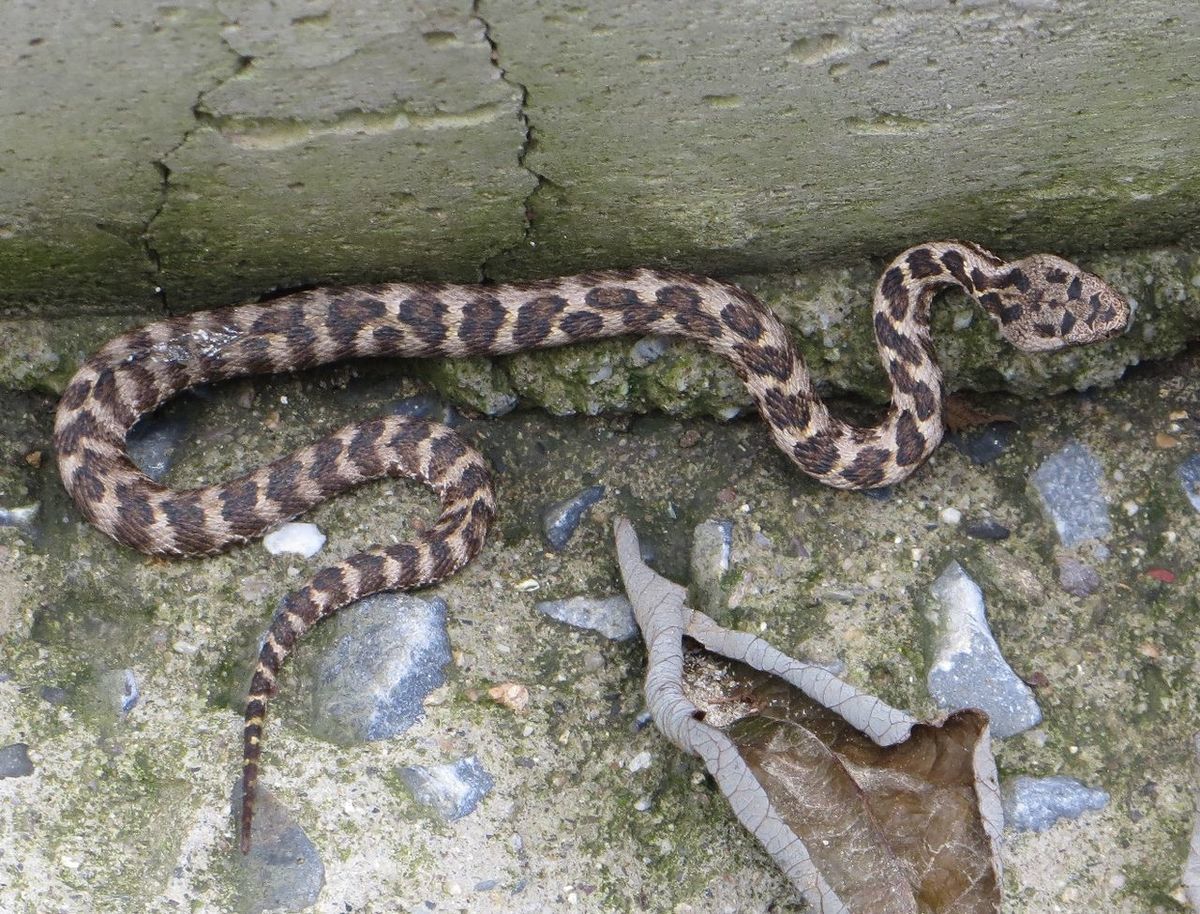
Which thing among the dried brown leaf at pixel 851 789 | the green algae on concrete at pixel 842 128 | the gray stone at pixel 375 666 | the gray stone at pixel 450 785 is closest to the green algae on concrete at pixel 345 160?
the green algae on concrete at pixel 842 128

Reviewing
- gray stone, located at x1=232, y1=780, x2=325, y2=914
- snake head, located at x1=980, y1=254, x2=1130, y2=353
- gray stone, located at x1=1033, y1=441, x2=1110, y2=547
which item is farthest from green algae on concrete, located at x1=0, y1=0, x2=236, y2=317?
gray stone, located at x1=1033, y1=441, x2=1110, y2=547

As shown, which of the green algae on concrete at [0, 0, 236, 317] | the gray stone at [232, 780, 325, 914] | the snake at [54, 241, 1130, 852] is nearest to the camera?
the green algae on concrete at [0, 0, 236, 317]

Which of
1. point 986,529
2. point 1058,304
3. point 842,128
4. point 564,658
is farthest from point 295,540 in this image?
point 1058,304

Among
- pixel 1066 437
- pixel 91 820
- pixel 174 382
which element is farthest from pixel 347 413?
pixel 1066 437

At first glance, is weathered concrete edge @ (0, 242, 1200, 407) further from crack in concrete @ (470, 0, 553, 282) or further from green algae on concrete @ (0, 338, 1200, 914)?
crack in concrete @ (470, 0, 553, 282)

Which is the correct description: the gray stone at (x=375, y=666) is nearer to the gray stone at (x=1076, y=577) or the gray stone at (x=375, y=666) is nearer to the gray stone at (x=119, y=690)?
the gray stone at (x=119, y=690)

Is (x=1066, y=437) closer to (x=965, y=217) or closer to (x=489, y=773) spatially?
(x=965, y=217)
